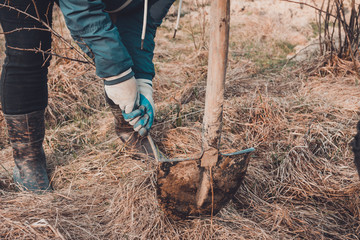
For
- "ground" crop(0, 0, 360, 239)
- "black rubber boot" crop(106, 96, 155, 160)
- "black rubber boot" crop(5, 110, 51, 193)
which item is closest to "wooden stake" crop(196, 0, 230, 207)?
"ground" crop(0, 0, 360, 239)

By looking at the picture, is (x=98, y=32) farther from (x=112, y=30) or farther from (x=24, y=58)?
(x=24, y=58)

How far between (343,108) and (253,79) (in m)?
1.04

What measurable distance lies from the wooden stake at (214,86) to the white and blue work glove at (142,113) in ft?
1.72

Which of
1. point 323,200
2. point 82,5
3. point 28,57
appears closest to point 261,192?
point 323,200

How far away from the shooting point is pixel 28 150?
177cm

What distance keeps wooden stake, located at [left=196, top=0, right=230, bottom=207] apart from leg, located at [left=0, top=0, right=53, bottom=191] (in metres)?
0.92

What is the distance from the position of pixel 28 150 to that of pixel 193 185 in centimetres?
103

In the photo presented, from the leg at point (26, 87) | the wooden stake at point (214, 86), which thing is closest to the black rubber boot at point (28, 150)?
the leg at point (26, 87)

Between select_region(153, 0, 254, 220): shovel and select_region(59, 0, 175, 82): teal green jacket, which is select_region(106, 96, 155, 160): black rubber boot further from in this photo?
select_region(153, 0, 254, 220): shovel

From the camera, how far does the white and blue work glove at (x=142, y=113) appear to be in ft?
5.67

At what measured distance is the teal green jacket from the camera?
1331 mm

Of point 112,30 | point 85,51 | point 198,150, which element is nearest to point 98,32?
point 112,30

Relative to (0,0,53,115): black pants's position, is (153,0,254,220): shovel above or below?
below

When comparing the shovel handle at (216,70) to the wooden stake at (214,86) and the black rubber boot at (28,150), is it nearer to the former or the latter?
the wooden stake at (214,86)
